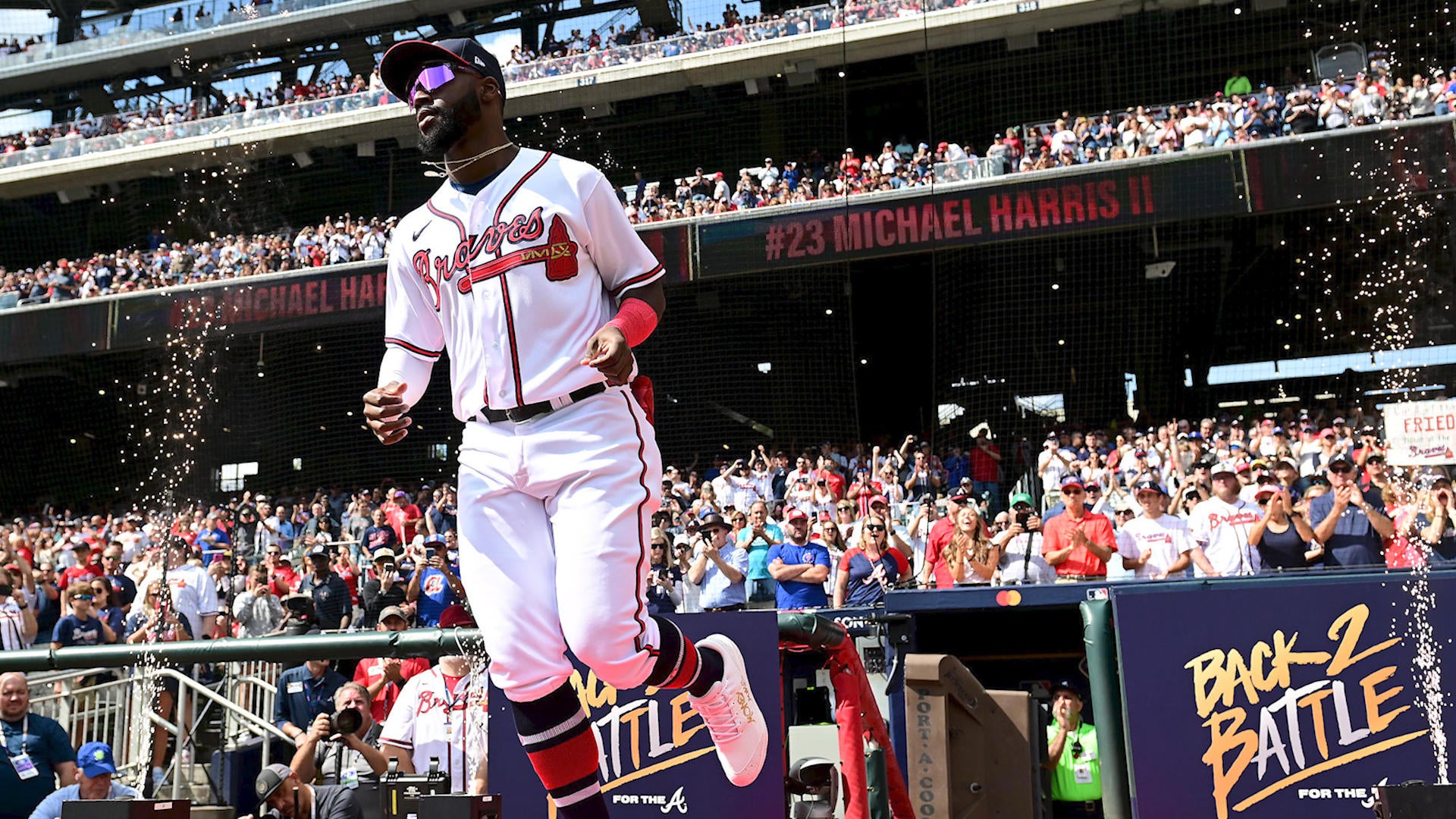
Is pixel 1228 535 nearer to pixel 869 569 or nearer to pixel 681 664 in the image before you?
pixel 869 569

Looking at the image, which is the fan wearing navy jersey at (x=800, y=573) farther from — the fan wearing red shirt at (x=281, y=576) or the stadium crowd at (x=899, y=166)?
the stadium crowd at (x=899, y=166)

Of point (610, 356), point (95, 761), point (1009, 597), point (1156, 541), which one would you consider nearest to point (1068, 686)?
point (1009, 597)

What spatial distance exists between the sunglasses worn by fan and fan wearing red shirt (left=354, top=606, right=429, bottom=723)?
320 centimetres

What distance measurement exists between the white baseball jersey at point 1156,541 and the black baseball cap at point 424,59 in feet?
19.1

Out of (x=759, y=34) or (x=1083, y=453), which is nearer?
(x=1083, y=453)

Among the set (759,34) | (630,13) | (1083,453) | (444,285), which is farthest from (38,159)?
(444,285)

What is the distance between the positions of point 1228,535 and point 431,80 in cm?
640

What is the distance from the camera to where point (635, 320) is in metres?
2.80

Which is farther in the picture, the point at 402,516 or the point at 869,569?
the point at 402,516

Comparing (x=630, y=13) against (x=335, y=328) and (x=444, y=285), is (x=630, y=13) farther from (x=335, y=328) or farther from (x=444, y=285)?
(x=444, y=285)

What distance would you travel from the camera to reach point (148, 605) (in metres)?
10.4

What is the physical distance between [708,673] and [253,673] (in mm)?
4260

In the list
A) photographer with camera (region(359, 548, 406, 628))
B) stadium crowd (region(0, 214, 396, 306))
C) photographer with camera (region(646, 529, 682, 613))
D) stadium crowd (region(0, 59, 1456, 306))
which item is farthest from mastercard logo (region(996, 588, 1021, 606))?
stadium crowd (region(0, 214, 396, 306))

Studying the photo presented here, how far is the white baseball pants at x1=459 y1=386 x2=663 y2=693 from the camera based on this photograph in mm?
2672
